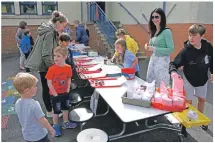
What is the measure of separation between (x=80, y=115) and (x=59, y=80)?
1.64 ft

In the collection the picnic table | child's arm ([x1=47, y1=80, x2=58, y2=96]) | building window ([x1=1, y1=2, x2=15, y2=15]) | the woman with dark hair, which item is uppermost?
building window ([x1=1, y1=2, x2=15, y2=15])

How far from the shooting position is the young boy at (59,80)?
2457mm

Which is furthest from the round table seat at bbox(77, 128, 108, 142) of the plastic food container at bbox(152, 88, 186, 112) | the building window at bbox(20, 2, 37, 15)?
the building window at bbox(20, 2, 37, 15)

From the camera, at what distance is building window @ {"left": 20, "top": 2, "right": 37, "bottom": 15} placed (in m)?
9.90

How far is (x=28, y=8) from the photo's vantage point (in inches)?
394

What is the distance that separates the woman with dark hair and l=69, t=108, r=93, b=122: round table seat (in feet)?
3.40

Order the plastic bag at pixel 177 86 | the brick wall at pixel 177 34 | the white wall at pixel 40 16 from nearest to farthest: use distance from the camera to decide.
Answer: the plastic bag at pixel 177 86, the brick wall at pixel 177 34, the white wall at pixel 40 16

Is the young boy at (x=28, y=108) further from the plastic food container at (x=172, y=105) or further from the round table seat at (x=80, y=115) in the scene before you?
the plastic food container at (x=172, y=105)

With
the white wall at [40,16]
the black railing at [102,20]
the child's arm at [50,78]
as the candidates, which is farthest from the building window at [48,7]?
the child's arm at [50,78]

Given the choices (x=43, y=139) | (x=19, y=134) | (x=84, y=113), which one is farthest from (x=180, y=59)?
(x=19, y=134)

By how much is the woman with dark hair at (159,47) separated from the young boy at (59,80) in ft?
3.83

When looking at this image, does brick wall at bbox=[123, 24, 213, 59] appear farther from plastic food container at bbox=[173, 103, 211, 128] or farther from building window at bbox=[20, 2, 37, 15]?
building window at bbox=[20, 2, 37, 15]

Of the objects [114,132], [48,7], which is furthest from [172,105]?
[48,7]

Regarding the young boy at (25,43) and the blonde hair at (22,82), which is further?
the young boy at (25,43)
